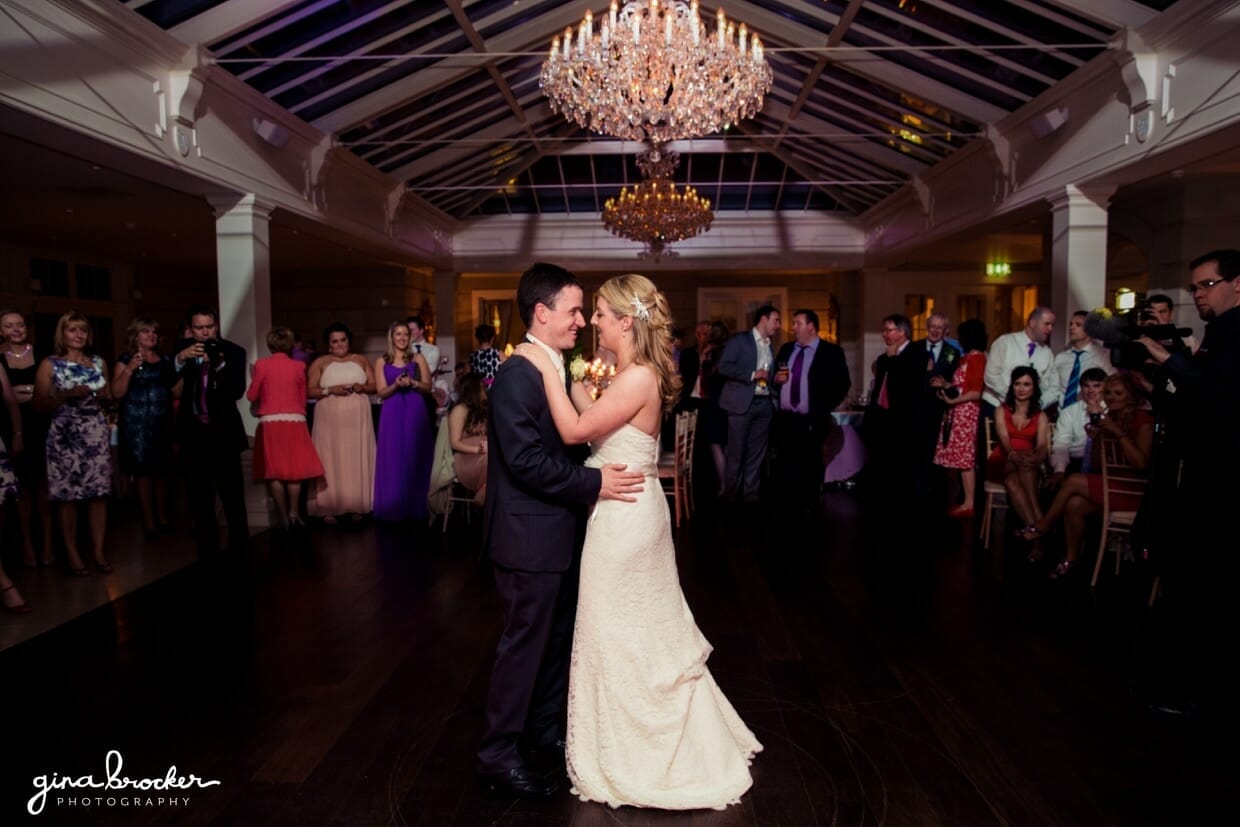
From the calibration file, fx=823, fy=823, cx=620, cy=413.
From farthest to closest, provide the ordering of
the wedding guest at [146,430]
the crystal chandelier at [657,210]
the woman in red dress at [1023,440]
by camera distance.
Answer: the crystal chandelier at [657,210]
the wedding guest at [146,430]
the woman in red dress at [1023,440]

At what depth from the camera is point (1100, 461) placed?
5086 mm

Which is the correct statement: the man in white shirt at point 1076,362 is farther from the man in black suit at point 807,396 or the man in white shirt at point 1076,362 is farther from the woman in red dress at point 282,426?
the woman in red dress at point 282,426

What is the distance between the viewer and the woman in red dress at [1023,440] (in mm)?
5570

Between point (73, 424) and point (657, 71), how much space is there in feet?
14.5

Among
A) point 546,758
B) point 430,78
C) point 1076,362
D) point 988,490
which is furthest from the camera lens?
point 430,78

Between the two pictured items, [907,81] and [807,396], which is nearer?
[807,396]

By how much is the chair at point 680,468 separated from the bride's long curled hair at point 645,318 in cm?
380

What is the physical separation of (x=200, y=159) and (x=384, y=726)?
4835 mm

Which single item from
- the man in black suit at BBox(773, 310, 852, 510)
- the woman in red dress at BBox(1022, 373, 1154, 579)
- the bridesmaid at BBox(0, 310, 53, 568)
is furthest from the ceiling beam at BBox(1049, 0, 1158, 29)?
the bridesmaid at BBox(0, 310, 53, 568)

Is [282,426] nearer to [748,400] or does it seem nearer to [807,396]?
[748,400]

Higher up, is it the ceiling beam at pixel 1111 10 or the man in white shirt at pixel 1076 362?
the ceiling beam at pixel 1111 10

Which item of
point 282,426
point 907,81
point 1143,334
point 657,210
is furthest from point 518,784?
point 657,210

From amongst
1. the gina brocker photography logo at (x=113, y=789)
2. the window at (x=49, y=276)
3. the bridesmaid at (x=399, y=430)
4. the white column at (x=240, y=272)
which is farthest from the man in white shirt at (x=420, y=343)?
the window at (x=49, y=276)

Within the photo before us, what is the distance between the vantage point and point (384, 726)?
300 cm
